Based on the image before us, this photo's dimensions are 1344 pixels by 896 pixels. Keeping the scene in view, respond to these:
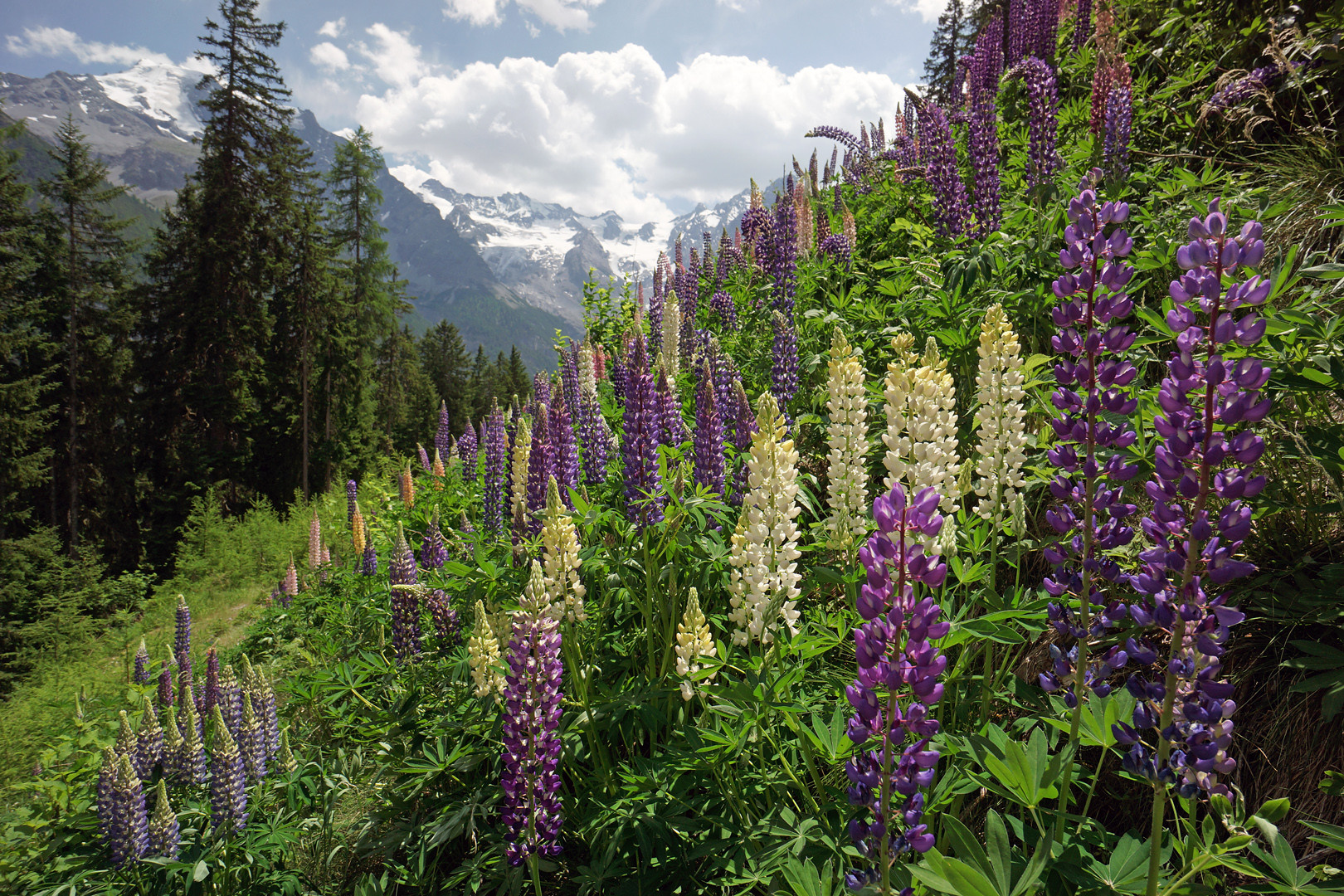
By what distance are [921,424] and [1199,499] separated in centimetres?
74

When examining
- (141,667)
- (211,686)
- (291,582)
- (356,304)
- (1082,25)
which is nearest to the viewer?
(211,686)

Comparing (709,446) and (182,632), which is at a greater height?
(709,446)

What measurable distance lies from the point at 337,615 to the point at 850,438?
247 inches

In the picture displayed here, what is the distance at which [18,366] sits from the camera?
21.2 m

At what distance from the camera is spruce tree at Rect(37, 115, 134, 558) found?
890 inches

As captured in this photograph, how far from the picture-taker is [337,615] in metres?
6.55

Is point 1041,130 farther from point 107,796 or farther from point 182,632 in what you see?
point 182,632

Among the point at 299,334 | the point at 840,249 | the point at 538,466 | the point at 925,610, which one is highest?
the point at 299,334

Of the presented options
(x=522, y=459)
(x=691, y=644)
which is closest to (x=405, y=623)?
(x=522, y=459)

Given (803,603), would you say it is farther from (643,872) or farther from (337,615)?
(337,615)

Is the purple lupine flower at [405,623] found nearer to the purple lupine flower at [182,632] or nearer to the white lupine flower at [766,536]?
the white lupine flower at [766,536]

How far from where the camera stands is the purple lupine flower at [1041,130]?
195 inches

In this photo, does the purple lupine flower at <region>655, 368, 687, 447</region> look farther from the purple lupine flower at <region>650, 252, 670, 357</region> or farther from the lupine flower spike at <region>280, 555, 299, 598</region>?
the lupine flower spike at <region>280, 555, 299, 598</region>

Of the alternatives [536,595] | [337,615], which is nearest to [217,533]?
[337,615]
